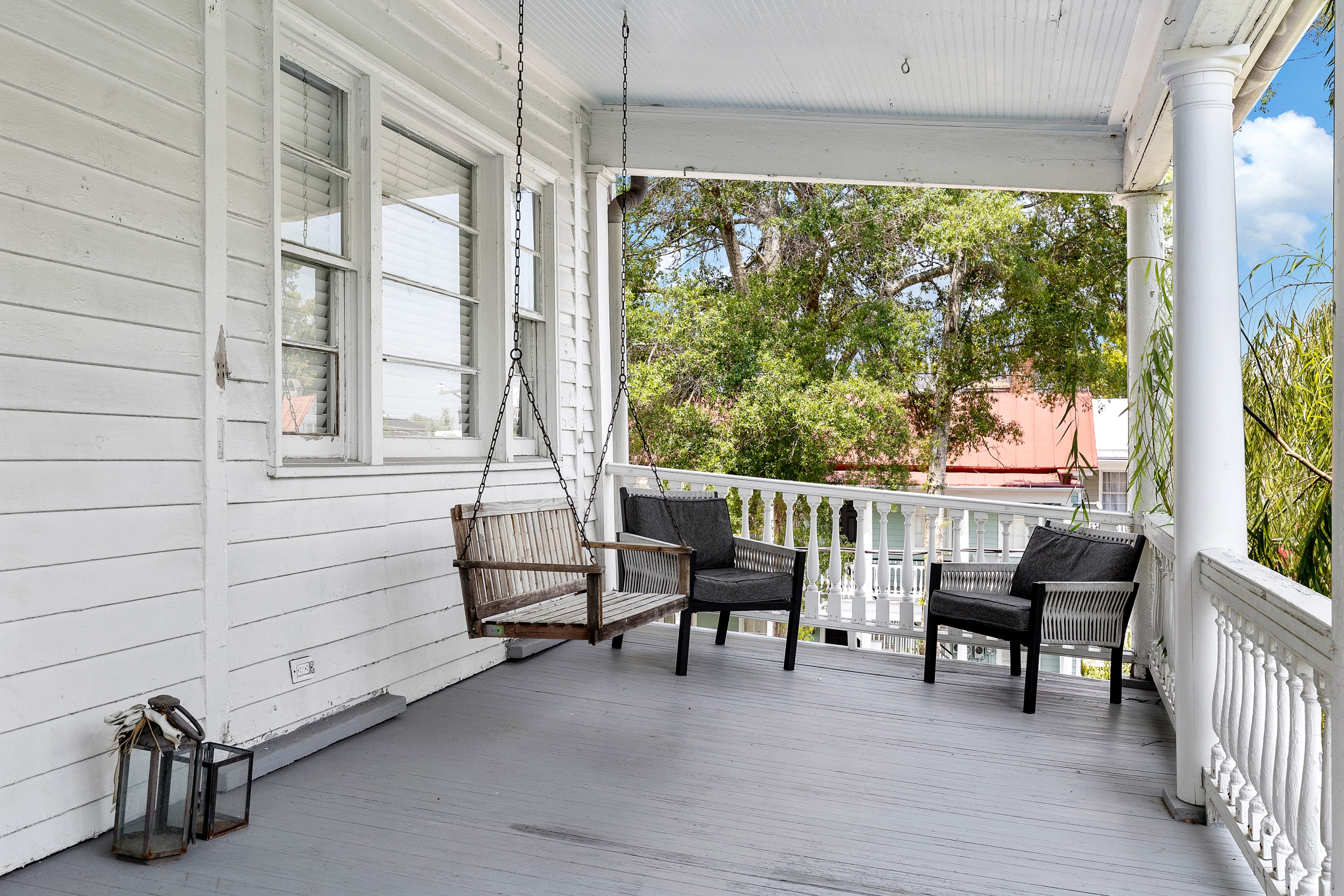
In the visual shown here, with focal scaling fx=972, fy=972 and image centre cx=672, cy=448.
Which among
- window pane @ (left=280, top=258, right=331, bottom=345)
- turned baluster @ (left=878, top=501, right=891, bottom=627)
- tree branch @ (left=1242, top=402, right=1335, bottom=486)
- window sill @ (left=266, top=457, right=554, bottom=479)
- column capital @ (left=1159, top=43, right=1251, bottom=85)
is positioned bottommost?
turned baluster @ (left=878, top=501, right=891, bottom=627)

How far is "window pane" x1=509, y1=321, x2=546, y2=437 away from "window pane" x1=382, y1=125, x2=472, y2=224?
0.69 metres

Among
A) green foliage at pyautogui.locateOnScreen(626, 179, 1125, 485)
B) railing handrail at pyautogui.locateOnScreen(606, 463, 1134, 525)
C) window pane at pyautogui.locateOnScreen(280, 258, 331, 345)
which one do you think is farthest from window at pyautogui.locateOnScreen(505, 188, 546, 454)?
green foliage at pyautogui.locateOnScreen(626, 179, 1125, 485)

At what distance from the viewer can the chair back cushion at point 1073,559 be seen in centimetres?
414

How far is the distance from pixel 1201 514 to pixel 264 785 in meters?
2.98

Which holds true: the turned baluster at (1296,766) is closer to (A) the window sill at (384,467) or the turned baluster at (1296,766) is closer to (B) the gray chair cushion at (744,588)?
(B) the gray chair cushion at (744,588)

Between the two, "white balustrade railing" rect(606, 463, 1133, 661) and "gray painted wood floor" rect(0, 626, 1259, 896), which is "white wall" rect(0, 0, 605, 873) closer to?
"gray painted wood floor" rect(0, 626, 1259, 896)

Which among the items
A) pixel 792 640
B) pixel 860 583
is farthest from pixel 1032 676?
Answer: pixel 860 583

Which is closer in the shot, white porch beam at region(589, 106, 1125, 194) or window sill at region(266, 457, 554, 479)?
window sill at region(266, 457, 554, 479)

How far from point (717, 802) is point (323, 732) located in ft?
4.56

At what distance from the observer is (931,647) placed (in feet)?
14.4

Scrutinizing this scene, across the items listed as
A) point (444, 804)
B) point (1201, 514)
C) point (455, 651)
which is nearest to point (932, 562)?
point (1201, 514)

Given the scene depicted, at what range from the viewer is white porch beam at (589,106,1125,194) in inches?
205

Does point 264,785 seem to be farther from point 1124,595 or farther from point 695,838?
point 1124,595

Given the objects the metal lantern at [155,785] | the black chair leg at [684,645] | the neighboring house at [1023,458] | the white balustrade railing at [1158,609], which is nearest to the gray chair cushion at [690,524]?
the black chair leg at [684,645]
